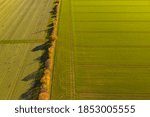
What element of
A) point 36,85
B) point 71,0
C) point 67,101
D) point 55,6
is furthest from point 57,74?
point 71,0

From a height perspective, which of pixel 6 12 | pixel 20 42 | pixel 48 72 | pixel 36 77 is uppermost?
pixel 6 12

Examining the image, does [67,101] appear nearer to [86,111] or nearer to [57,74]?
[86,111]

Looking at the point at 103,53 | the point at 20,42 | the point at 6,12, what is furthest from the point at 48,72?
the point at 6,12

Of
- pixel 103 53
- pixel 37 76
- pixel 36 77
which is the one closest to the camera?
pixel 36 77

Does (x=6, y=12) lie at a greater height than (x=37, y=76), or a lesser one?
greater

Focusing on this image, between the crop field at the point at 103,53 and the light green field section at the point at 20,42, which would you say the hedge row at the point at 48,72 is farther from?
the light green field section at the point at 20,42

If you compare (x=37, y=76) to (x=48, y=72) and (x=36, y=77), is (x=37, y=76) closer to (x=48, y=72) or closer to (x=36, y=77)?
(x=36, y=77)
